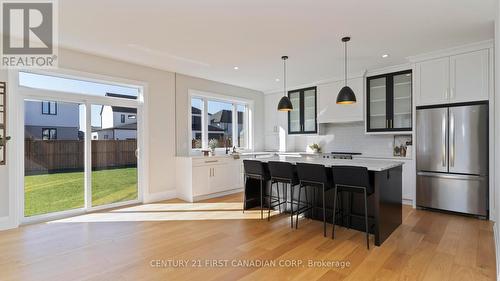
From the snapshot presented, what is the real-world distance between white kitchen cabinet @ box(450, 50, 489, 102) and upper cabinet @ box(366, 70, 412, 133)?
73 centimetres

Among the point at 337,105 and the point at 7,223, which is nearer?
the point at 7,223

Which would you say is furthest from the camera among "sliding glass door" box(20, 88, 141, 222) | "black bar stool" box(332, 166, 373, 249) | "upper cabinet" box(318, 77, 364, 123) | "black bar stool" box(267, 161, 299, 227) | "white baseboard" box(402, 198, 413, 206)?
"upper cabinet" box(318, 77, 364, 123)

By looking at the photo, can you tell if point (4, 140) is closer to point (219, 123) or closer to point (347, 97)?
point (219, 123)

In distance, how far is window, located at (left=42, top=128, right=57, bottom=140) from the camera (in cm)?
393

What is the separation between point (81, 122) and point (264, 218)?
11.4 feet

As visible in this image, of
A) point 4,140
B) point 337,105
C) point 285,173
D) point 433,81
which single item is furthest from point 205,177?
point 433,81

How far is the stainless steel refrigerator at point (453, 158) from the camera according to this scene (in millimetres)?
3701

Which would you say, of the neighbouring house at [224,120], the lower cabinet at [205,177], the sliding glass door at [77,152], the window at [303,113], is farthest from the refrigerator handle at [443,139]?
the sliding glass door at [77,152]

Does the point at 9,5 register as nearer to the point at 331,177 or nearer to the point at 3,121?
the point at 3,121

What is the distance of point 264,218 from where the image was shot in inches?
154

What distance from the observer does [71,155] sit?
164 inches

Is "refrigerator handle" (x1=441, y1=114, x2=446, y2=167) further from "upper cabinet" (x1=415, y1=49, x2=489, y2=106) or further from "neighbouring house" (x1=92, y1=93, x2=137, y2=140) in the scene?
"neighbouring house" (x1=92, y1=93, x2=137, y2=140)

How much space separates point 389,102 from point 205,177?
397cm

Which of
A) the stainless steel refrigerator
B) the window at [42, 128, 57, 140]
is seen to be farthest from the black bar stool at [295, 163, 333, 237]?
the window at [42, 128, 57, 140]
